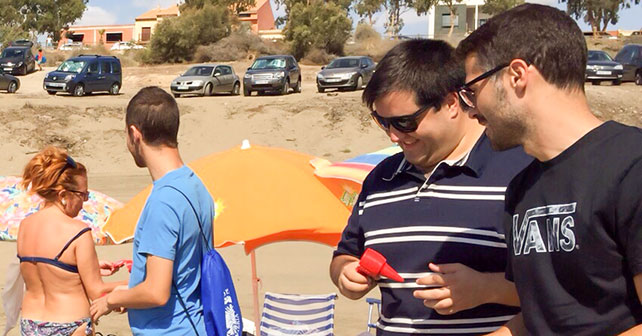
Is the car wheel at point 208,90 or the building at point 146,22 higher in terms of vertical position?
the building at point 146,22

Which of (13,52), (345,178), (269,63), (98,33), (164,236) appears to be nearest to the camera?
(164,236)

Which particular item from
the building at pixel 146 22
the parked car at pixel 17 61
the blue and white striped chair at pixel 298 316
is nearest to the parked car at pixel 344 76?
the parked car at pixel 17 61

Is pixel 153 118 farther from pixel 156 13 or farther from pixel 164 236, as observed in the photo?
pixel 156 13

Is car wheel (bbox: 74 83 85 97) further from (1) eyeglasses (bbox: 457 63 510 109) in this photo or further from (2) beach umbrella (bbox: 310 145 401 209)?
(1) eyeglasses (bbox: 457 63 510 109)

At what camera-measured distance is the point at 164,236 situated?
10.2ft

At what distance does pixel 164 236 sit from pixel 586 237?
1836 mm

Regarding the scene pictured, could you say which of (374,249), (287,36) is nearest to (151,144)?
(374,249)

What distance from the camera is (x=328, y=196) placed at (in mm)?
4805

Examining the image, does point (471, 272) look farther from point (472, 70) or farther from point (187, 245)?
point (187, 245)

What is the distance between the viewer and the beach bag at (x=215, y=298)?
11.0 ft

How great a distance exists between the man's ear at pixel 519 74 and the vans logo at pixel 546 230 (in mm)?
305

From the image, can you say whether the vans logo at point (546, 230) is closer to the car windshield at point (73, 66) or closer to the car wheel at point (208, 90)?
the car wheel at point (208, 90)

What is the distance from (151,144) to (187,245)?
46cm

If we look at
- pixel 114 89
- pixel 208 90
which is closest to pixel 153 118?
pixel 208 90
